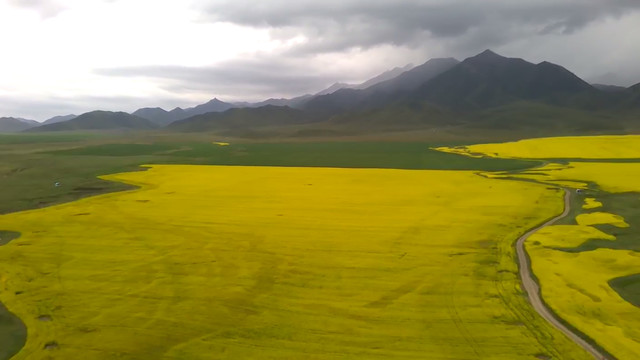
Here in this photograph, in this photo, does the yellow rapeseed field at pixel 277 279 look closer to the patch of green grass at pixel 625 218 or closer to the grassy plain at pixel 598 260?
the grassy plain at pixel 598 260

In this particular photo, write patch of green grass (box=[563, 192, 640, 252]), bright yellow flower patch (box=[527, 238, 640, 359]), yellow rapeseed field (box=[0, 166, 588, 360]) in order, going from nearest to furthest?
yellow rapeseed field (box=[0, 166, 588, 360]) < bright yellow flower patch (box=[527, 238, 640, 359]) < patch of green grass (box=[563, 192, 640, 252])

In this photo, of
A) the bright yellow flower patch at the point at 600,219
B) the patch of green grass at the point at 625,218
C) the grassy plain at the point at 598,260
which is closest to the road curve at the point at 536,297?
the grassy plain at the point at 598,260

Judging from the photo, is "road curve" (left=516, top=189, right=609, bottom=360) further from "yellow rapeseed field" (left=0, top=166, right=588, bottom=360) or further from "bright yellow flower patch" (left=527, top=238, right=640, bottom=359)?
"yellow rapeseed field" (left=0, top=166, right=588, bottom=360)

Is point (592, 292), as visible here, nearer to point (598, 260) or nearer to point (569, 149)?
point (598, 260)

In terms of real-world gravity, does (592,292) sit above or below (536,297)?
above

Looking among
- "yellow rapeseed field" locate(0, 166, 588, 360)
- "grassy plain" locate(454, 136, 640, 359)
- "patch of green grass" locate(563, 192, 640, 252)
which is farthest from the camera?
"patch of green grass" locate(563, 192, 640, 252)

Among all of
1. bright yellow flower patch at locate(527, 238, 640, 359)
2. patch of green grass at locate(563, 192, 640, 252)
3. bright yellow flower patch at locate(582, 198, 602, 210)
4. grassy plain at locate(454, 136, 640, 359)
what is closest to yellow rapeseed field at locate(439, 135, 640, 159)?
grassy plain at locate(454, 136, 640, 359)

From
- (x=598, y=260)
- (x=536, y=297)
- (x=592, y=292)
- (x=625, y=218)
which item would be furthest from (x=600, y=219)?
(x=536, y=297)
